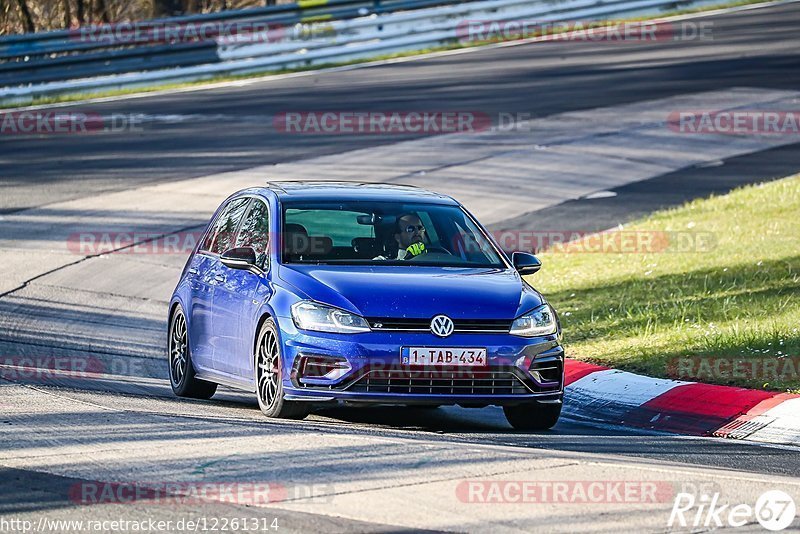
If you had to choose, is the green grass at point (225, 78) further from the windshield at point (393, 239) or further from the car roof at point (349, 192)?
the windshield at point (393, 239)

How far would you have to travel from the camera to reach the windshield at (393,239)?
10.1 meters

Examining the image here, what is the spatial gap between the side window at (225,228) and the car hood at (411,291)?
1.42 meters

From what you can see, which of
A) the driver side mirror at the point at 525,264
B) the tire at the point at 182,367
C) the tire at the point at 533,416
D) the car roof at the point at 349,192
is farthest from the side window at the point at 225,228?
the tire at the point at 533,416

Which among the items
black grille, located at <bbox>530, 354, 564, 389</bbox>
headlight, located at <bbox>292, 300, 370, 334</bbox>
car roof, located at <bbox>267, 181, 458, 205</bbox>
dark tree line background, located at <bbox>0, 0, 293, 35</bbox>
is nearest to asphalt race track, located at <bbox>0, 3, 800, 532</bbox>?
black grille, located at <bbox>530, 354, 564, 389</bbox>

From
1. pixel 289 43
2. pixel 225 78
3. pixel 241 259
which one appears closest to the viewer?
pixel 241 259

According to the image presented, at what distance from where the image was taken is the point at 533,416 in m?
9.72

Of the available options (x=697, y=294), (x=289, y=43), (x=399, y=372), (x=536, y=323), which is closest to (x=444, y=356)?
(x=399, y=372)

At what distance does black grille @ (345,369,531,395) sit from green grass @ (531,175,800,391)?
2.31m

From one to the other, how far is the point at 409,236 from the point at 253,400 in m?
1.93

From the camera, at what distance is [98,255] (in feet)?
56.9

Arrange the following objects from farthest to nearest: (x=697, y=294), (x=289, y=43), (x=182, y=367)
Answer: (x=289, y=43) < (x=697, y=294) < (x=182, y=367)

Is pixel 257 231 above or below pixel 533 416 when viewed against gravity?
above

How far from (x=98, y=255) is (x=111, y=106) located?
1093 cm

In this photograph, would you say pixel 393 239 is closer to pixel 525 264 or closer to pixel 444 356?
pixel 525 264
